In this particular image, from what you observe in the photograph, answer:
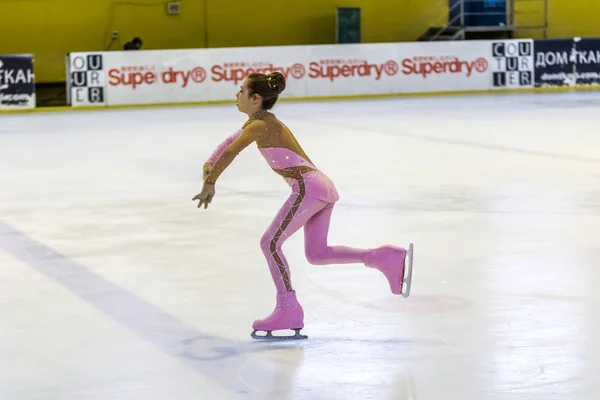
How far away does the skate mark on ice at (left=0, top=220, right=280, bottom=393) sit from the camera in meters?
4.25

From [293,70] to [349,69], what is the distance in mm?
1132

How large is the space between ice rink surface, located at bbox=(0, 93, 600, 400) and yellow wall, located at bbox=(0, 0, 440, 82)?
10666mm

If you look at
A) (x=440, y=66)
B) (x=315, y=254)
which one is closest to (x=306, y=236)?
(x=315, y=254)

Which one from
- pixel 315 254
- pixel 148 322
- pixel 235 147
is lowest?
pixel 148 322

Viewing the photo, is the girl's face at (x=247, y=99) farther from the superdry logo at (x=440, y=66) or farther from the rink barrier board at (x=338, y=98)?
the superdry logo at (x=440, y=66)

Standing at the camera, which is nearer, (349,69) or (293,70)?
(293,70)

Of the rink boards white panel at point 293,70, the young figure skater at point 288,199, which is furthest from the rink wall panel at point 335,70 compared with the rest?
the young figure skater at point 288,199

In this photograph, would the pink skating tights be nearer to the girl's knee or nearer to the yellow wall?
the girl's knee

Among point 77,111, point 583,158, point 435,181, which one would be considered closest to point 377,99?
point 77,111

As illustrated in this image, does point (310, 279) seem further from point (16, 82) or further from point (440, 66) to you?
point (440, 66)

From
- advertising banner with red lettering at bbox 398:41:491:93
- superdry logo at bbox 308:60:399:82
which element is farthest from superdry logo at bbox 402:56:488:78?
superdry logo at bbox 308:60:399:82

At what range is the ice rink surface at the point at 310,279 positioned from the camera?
411 centimetres

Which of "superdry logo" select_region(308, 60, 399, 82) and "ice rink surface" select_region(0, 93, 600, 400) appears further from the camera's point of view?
"superdry logo" select_region(308, 60, 399, 82)

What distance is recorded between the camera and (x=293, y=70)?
65.8 ft
